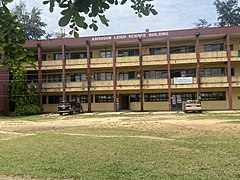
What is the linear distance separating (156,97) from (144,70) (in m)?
4.01

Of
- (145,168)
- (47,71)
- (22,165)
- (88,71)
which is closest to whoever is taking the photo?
(145,168)

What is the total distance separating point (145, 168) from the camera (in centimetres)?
863

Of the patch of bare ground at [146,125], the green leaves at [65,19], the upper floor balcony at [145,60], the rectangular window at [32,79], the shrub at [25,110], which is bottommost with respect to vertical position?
the patch of bare ground at [146,125]

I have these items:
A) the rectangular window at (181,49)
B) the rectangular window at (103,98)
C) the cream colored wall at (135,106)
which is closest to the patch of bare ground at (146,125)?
the rectangular window at (181,49)

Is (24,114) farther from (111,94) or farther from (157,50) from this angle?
(157,50)

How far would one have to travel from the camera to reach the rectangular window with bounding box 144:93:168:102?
46.4 metres

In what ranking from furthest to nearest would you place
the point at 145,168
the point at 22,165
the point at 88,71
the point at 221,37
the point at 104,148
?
1. the point at 88,71
2. the point at 221,37
3. the point at 104,148
4. the point at 22,165
5. the point at 145,168

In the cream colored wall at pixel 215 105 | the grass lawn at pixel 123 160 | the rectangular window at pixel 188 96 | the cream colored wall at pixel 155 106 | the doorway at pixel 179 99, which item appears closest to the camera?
the grass lawn at pixel 123 160

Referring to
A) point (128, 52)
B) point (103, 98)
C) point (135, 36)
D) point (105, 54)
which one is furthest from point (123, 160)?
point (105, 54)

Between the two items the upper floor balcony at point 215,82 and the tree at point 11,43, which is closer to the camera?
the tree at point 11,43

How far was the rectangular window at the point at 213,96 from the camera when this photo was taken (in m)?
44.4

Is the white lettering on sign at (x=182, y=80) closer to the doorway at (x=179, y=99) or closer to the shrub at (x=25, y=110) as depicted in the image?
the doorway at (x=179, y=99)

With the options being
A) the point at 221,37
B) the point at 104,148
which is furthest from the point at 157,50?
the point at 104,148

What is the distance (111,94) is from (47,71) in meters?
9.74
